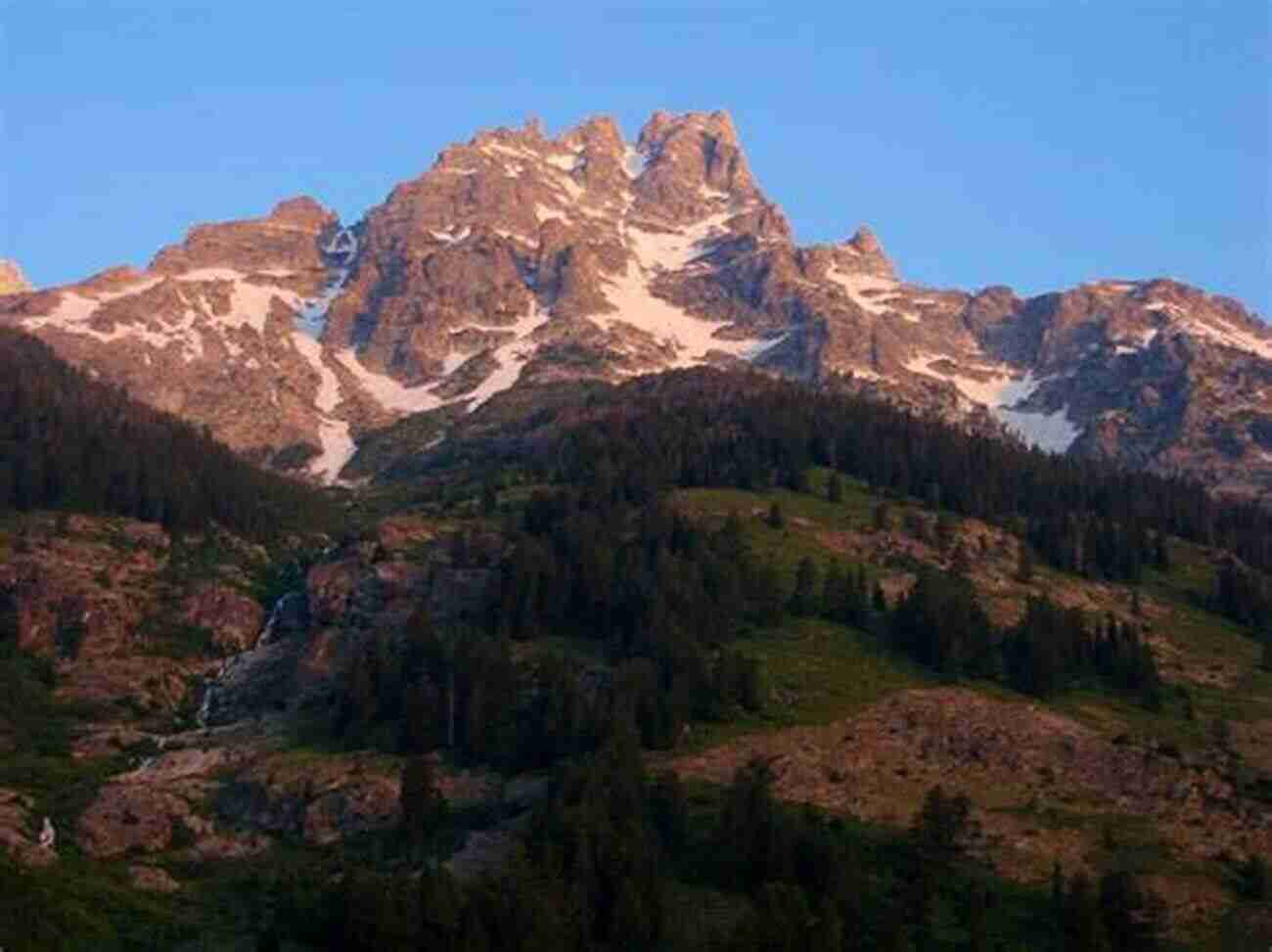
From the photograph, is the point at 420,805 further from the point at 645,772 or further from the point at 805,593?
the point at 805,593

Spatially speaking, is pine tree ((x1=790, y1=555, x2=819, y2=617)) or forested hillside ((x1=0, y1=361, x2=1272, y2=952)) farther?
pine tree ((x1=790, y1=555, x2=819, y2=617))

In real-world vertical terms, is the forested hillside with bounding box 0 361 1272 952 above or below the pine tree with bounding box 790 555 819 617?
below

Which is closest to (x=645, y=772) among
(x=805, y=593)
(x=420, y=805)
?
(x=420, y=805)

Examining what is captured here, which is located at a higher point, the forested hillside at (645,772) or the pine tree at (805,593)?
the pine tree at (805,593)

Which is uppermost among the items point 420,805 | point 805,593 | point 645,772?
point 805,593

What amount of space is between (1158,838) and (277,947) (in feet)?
228

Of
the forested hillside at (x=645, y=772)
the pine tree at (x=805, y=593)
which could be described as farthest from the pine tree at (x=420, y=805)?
the pine tree at (x=805, y=593)

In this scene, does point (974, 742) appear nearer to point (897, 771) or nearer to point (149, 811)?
point (897, 771)

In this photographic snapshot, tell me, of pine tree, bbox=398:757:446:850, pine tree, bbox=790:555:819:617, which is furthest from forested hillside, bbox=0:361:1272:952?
pine tree, bbox=790:555:819:617

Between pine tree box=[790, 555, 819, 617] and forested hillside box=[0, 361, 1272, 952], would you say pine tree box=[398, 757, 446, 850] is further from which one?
pine tree box=[790, 555, 819, 617]

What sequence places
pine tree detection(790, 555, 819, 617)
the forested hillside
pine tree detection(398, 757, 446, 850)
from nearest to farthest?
the forested hillside < pine tree detection(398, 757, 446, 850) < pine tree detection(790, 555, 819, 617)

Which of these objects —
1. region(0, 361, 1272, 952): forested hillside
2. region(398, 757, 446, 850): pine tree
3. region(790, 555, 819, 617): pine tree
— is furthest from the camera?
region(790, 555, 819, 617): pine tree

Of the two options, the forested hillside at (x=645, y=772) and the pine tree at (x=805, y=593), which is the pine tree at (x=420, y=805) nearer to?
the forested hillside at (x=645, y=772)

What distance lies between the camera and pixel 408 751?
6048 inches
